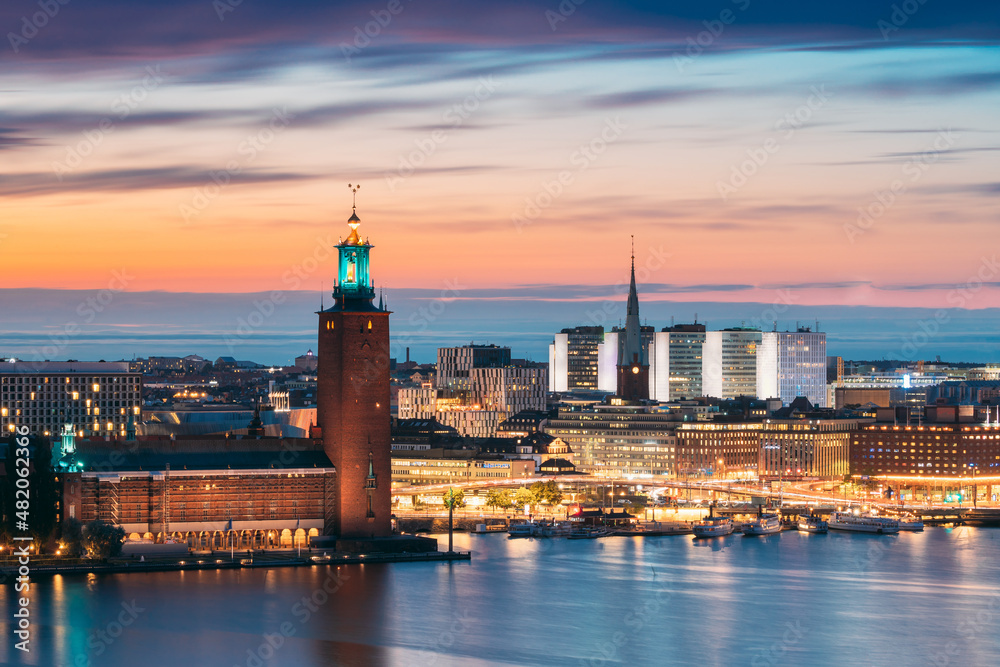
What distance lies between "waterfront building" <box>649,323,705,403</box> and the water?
2897 inches

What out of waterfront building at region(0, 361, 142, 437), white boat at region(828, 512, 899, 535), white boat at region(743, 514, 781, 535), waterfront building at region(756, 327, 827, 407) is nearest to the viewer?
white boat at region(743, 514, 781, 535)

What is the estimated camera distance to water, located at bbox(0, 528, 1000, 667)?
139ft

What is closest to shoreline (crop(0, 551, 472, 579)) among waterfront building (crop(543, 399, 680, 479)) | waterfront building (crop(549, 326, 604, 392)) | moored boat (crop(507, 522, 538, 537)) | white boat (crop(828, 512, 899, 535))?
moored boat (crop(507, 522, 538, 537))

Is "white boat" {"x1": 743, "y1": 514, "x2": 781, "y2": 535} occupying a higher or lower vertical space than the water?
higher

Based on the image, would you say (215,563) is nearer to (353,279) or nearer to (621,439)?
(353,279)

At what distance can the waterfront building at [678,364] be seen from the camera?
437 ft

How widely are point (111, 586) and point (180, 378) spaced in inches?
4941

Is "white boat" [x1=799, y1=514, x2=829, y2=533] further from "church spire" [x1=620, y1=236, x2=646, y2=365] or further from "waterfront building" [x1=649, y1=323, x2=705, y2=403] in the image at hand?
"waterfront building" [x1=649, y1=323, x2=705, y2=403]

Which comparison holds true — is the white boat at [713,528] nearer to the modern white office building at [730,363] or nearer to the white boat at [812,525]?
the white boat at [812,525]

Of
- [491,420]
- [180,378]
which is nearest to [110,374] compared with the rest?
[491,420]

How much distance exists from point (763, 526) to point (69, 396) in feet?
104

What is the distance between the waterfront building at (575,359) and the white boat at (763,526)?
6547 cm

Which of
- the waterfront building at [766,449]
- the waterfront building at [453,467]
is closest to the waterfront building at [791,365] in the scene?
the waterfront building at [766,449]

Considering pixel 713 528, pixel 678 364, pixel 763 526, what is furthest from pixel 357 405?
pixel 678 364
